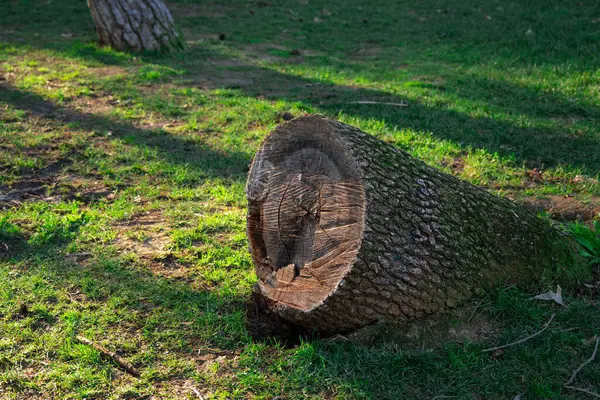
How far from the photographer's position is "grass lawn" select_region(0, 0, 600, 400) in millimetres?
3055

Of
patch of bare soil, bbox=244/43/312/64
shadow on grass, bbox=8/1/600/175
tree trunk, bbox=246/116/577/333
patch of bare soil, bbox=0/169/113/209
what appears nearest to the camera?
tree trunk, bbox=246/116/577/333

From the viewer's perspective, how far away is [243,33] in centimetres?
1091

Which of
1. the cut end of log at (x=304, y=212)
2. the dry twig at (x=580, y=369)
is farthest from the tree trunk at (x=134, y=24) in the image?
the dry twig at (x=580, y=369)

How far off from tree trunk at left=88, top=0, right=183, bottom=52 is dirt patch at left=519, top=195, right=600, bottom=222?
20.2 feet

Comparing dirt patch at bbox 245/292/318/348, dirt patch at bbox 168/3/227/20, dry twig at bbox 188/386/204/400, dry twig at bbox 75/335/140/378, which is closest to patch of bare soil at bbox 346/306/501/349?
dirt patch at bbox 245/292/318/348

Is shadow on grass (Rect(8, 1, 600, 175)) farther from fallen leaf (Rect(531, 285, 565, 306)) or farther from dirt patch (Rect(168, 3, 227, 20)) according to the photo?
fallen leaf (Rect(531, 285, 565, 306))

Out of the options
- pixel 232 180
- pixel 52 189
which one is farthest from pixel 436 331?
pixel 52 189

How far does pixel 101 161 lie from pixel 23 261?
1.78m

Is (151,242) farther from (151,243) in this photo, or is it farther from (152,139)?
(152,139)

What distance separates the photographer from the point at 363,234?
2939mm

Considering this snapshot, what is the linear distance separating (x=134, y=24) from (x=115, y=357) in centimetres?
685

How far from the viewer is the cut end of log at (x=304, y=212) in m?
3.04

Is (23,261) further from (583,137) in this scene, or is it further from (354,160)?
(583,137)

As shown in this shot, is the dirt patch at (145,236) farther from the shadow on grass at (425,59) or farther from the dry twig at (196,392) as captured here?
the shadow on grass at (425,59)
